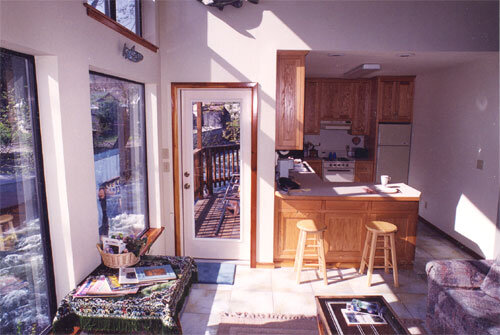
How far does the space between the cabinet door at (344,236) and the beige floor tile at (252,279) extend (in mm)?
794

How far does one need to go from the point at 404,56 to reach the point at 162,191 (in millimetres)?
3348

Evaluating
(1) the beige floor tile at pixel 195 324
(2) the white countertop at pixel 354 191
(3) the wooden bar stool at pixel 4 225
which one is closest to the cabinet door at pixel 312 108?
(2) the white countertop at pixel 354 191

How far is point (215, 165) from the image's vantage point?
4.25 m

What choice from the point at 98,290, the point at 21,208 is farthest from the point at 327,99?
the point at 21,208

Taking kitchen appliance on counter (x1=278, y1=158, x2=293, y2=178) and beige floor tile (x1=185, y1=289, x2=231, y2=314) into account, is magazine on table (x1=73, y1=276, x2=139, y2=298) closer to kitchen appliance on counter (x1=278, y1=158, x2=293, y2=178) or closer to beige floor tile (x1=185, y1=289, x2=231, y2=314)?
beige floor tile (x1=185, y1=289, x2=231, y2=314)

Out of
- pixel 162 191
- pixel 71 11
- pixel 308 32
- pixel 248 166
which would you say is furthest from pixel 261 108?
pixel 71 11

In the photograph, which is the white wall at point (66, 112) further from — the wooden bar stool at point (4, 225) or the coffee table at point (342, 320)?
the coffee table at point (342, 320)

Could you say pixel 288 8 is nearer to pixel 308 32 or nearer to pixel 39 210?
pixel 308 32

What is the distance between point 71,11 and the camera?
2.20 metres

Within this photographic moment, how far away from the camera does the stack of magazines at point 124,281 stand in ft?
7.53

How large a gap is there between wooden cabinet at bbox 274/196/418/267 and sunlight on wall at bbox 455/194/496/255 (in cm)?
100

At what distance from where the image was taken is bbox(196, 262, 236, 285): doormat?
379cm

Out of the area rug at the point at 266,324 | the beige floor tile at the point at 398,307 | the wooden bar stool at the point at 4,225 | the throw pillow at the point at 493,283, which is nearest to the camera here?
the wooden bar stool at the point at 4,225

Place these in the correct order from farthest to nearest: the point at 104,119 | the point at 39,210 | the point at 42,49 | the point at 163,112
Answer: the point at 163,112, the point at 104,119, the point at 39,210, the point at 42,49
